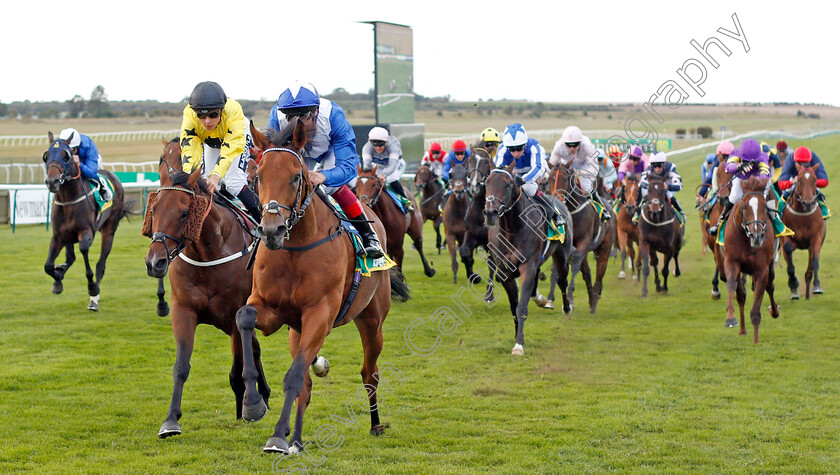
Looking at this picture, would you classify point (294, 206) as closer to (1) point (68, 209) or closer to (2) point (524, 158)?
(2) point (524, 158)

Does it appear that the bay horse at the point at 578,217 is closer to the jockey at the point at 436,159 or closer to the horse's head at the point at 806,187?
the horse's head at the point at 806,187

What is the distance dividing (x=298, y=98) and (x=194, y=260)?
1.26 m

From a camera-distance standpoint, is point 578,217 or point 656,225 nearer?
point 578,217

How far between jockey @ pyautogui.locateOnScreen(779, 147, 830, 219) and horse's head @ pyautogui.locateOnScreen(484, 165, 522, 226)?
5.06 m

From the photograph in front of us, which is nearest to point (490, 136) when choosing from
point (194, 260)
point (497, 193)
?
point (497, 193)

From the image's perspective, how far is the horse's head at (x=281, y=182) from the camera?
429 cm

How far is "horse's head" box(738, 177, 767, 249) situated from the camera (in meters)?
9.13

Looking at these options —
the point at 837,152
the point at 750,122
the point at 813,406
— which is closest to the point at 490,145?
the point at 813,406

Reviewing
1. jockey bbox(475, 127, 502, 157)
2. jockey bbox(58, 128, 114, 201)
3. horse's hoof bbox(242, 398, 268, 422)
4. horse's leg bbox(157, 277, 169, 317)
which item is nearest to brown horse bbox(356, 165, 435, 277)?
jockey bbox(475, 127, 502, 157)

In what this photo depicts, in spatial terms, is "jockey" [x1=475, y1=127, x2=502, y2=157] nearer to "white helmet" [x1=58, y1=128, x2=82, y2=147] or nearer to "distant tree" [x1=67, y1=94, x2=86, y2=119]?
"white helmet" [x1=58, y1=128, x2=82, y2=147]

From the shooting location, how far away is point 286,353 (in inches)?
340

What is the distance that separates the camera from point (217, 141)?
19.6 feet

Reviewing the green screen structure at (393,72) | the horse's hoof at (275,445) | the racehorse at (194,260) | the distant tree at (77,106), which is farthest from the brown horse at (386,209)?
the distant tree at (77,106)

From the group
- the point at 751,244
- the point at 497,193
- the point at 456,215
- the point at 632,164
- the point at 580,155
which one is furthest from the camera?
the point at 632,164
